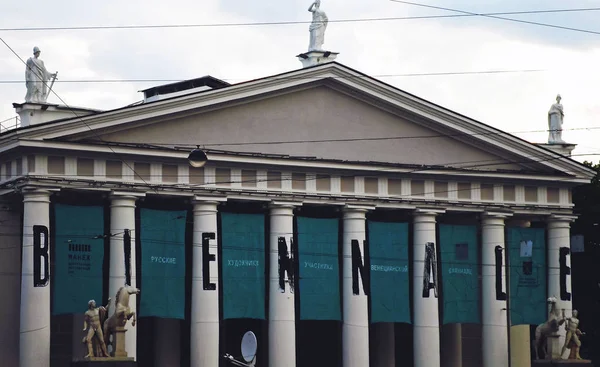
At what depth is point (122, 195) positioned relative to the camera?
55.1 metres

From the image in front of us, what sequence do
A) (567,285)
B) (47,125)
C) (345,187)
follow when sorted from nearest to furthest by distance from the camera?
1. (47,125)
2. (345,187)
3. (567,285)

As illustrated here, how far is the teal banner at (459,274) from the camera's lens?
204 ft

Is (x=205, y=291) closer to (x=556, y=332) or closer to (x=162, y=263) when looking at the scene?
(x=162, y=263)

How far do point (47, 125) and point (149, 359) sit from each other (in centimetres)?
1205

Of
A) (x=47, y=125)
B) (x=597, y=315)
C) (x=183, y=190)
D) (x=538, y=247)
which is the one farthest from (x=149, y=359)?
(x=597, y=315)

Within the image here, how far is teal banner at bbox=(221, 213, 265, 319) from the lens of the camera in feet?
188

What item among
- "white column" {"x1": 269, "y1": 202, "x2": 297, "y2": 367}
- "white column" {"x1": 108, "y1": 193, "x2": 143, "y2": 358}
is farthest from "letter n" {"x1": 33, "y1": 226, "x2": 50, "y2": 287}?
"white column" {"x1": 269, "y1": 202, "x2": 297, "y2": 367}

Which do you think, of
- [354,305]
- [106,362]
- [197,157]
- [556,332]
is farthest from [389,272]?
[106,362]

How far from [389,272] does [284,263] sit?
4942 mm

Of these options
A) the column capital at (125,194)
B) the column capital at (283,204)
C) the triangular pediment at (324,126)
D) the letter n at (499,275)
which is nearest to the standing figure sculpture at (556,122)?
the triangular pediment at (324,126)

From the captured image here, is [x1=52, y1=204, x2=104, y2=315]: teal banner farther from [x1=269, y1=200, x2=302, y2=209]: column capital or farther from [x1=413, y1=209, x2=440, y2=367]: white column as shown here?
[x1=413, y1=209, x2=440, y2=367]: white column

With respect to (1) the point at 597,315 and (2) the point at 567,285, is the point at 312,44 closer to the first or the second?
(2) the point at 567,285

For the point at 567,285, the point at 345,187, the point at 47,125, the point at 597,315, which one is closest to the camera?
the point at 47,125

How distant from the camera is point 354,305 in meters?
59.5
